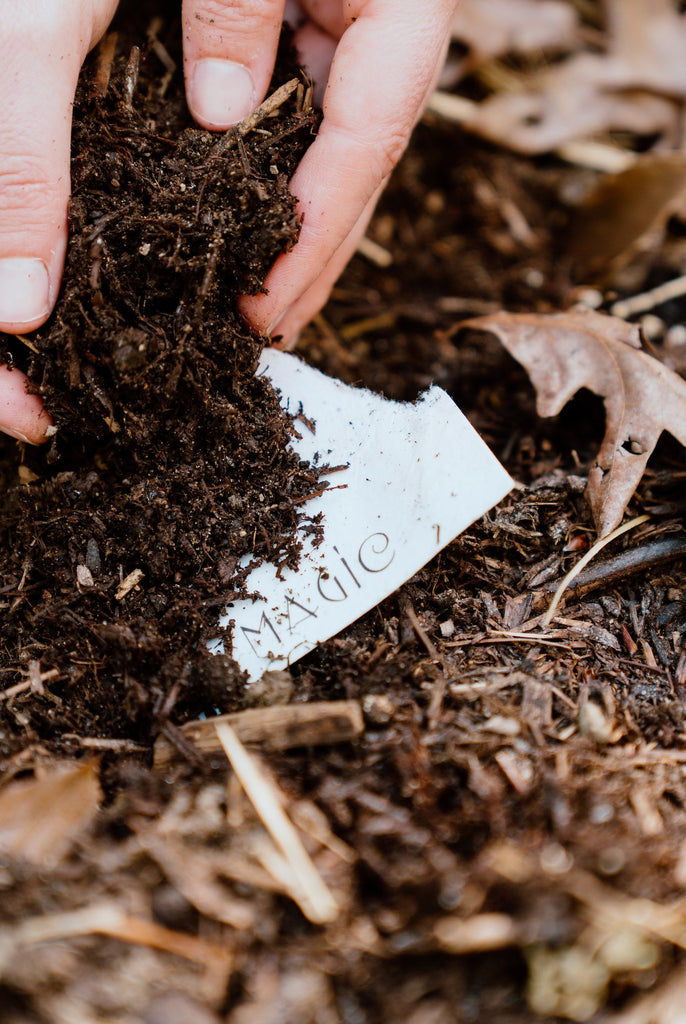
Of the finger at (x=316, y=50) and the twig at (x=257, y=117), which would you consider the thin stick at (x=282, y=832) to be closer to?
the twig at (x=257, y=117)

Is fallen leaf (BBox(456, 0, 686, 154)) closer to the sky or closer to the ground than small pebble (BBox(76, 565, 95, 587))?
closer to the sky

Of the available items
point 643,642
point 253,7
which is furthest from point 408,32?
point 643,642

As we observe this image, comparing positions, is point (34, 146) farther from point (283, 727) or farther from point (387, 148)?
point (283, 727)

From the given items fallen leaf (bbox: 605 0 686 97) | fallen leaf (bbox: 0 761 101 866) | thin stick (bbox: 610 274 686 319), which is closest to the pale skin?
fallen leaf (bbox: 0 761 101 866)

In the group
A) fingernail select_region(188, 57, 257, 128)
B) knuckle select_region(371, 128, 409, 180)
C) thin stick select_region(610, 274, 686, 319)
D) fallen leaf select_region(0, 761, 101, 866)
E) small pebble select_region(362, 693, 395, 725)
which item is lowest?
fallen leaf select_region(0, 761, 101, 866)

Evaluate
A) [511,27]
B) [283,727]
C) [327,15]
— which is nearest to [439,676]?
[283,727]

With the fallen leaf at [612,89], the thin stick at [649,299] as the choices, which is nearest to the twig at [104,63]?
the thin stick at [649,299]

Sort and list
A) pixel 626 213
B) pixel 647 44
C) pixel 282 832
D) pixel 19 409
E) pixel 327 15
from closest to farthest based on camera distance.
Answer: pixel 282 832 < pixel 19 409 < pixel 327 15 < pixel 626 213 < pixel 647 44

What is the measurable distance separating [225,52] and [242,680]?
1.54 meters

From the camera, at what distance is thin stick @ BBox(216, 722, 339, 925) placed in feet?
4.33

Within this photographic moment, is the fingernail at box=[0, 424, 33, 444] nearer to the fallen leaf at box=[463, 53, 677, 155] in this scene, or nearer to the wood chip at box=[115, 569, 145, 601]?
the wood chip at box=[115, 569, 145, 601]

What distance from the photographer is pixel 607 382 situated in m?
2.24

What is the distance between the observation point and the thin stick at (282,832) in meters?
1.32

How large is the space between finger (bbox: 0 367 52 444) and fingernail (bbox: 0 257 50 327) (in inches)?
6.0
